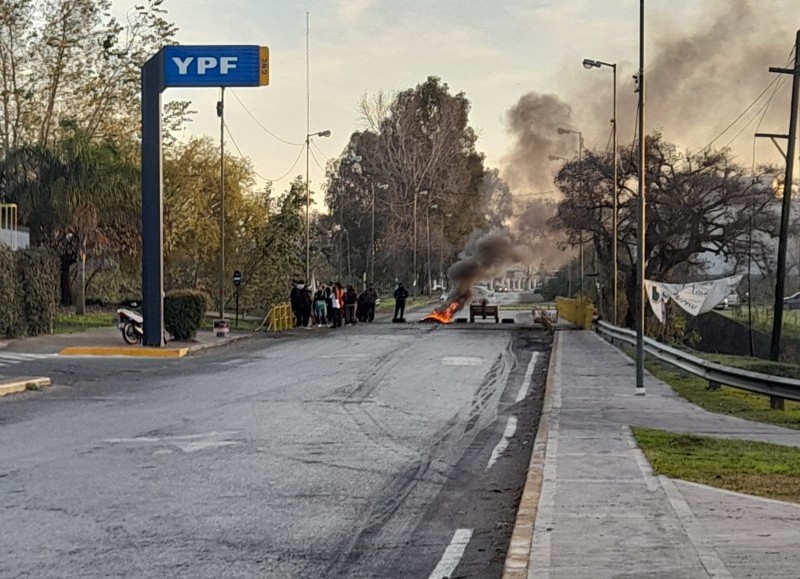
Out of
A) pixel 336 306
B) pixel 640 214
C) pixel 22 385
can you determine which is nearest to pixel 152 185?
pixel 22 385

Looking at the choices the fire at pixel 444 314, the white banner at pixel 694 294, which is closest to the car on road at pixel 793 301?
the fire at pixel 444 314

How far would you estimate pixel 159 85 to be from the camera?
102 feet

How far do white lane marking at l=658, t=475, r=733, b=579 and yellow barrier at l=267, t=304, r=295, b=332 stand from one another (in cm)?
3285

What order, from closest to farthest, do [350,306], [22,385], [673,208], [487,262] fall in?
1. [22,385]
2. [350,306]
3. [673,208]
4. [487,262]

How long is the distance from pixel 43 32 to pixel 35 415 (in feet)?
127

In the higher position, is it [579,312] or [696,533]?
[579,312]

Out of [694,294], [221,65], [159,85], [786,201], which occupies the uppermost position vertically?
[221,65]

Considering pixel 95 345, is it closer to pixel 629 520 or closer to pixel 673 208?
pixel 629 520

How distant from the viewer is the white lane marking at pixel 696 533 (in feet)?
22.2

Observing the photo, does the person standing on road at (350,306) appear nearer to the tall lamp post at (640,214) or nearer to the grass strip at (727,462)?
the tall lamp post at (640,214)

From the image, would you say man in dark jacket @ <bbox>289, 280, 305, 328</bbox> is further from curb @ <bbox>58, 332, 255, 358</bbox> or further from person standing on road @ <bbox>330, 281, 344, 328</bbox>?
curb @ <bbox>58, 332, 255, 358</bbox>

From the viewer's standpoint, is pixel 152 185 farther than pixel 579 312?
No

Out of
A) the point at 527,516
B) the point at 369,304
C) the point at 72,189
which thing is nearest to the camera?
the point at 527,516

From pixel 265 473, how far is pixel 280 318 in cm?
3319
